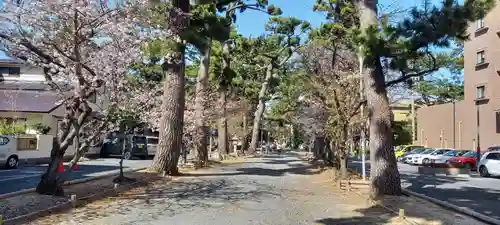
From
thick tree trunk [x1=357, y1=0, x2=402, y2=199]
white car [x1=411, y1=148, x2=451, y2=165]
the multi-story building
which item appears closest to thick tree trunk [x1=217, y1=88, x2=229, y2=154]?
white car [x1=411, y1=148, x2=451, y2=165]

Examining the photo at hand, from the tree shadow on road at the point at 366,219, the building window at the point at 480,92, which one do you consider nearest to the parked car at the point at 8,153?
the tree shadow on road at the point at 366,219

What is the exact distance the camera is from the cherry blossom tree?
10.6m

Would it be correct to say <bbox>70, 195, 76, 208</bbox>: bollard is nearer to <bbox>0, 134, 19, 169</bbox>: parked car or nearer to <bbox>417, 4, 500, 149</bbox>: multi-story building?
<bbox>0, 134, 19, 169</bbox>: parked car

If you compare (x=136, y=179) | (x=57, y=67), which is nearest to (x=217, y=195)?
(x=136, y=179)

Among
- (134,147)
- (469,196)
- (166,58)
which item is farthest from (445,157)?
(166,58)

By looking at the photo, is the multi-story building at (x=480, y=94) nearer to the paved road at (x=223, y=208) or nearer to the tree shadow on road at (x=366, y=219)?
the paved road at (x=223, y=208)

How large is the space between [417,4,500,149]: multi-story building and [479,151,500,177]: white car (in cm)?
729

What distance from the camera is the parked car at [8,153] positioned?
2270 cm

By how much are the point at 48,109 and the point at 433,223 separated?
97.2ft

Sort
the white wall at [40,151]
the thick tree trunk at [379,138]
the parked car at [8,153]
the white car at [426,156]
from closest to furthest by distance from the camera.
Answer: the thick tree trunk at [379,138]
the parked car at [8,153]
the white wall at [40,151]
the white car at [426,156]

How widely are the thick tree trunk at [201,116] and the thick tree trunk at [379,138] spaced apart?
49.2ft

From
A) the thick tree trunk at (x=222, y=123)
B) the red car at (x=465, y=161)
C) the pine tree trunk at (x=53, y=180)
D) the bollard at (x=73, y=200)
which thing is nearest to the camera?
the bollard at (x=73, y=200)

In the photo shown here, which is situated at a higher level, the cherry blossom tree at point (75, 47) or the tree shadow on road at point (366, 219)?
the cherry blossom tree at point (75, 47)

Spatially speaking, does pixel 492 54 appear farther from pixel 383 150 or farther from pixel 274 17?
pixel 383 150
